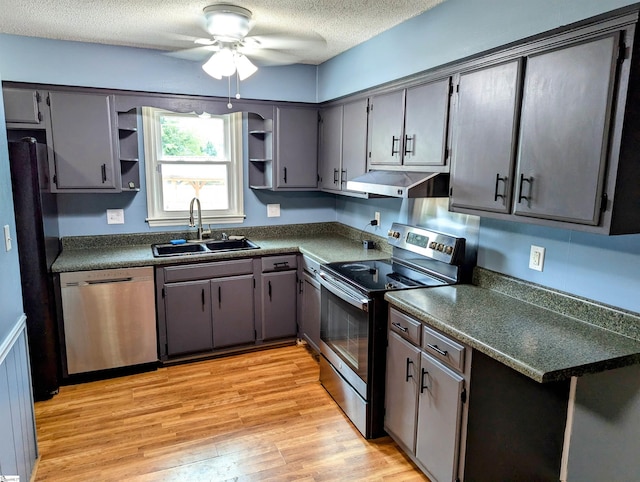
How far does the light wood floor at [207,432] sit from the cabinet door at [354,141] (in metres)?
1.60

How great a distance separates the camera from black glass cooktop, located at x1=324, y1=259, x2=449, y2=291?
257 cm

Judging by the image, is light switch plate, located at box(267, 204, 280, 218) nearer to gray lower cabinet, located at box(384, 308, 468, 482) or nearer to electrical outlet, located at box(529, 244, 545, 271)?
gray lower cabinet, located at box(384, 308, 468, 482)

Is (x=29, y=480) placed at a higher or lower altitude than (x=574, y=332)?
lower

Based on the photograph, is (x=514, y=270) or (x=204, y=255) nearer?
(x=514, y=270)

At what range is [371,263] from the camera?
3115mm

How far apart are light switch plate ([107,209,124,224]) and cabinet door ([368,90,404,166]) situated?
83.7 inches

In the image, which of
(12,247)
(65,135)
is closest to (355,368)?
(12,247)

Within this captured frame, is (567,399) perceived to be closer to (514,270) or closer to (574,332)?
(574,332)

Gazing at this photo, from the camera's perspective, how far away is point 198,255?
3.40 meters

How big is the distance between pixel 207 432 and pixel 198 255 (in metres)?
1.32

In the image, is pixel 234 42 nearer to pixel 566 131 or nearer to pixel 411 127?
pixel 411 127

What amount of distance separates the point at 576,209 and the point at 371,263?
5.16 feet

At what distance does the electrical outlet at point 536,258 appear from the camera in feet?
7.07

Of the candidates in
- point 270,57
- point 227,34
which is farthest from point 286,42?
point 227,34
